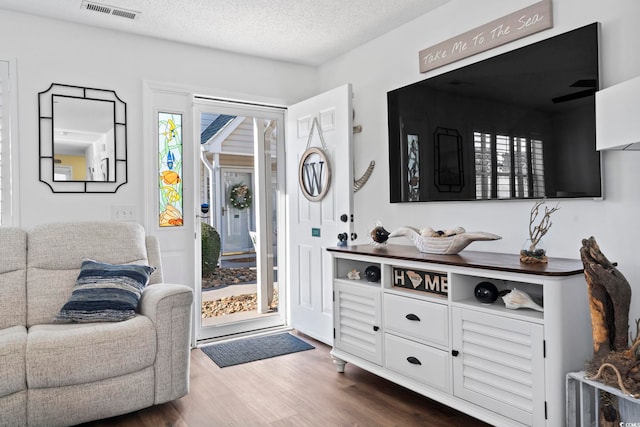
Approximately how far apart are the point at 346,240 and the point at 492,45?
1.58 metres

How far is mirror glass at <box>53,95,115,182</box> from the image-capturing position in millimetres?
3236

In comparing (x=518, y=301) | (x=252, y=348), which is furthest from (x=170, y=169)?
(x=518, y=301)

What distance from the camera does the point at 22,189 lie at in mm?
3115

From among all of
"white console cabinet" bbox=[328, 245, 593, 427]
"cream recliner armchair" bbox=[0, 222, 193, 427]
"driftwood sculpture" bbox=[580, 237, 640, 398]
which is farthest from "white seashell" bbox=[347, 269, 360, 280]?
"driftwood sculpture" bbox=[580, 237, 640, 398]

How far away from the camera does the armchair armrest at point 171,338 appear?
2467 millimetres

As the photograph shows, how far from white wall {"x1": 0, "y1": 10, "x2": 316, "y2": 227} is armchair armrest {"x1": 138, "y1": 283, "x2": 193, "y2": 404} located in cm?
123

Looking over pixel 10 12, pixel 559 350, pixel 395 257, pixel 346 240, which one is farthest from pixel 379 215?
pixel 10 12

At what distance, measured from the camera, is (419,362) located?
8.18 feet

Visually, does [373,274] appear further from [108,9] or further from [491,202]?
[108,9]

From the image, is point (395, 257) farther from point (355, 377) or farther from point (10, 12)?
point (10, 12)

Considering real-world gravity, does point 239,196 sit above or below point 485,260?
above

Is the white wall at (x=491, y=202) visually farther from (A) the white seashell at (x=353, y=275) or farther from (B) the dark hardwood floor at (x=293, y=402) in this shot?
(B) the dark hardwood floor at (x=293, y=402)

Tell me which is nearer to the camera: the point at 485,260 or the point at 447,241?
the point at 485,260

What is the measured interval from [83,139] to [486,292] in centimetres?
294
